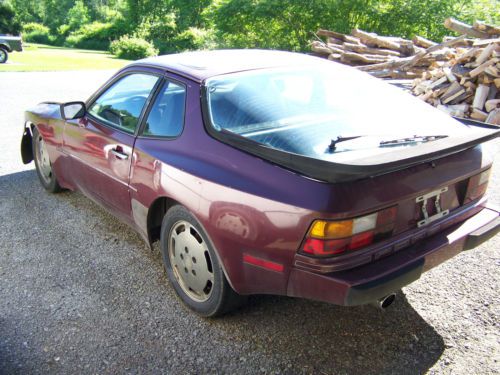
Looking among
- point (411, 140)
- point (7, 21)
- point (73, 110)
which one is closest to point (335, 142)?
point (411, 140)

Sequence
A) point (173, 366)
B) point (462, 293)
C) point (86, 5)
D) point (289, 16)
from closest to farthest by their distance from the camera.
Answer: point (173, 366)
point (462, 293)
point (289, 16)
point (86, 5)

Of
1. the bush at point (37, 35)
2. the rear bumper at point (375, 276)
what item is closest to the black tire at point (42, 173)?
the rear bumper at point (375, 276)

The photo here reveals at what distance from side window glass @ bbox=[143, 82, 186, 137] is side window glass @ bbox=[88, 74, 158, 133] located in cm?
15

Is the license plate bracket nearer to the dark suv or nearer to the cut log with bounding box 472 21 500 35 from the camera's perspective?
the cut log with bounding box 472 21 500 35

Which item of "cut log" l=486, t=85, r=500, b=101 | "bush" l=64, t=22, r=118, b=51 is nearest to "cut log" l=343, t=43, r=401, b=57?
"cut log" l=486, t=85, r=500, b=101

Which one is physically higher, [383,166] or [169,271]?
[383,166]

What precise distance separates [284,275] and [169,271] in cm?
106

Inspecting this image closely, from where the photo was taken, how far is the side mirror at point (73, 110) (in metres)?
3.71

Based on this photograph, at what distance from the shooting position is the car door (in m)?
3.20

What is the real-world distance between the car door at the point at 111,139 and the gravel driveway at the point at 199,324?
0.50 meters

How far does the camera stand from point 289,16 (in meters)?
20.4

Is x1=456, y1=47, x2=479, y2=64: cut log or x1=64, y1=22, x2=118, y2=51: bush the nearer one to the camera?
x1=456, y1=47, x2=479, y2=64: cut log

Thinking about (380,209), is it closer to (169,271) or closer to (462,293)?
(462,293)

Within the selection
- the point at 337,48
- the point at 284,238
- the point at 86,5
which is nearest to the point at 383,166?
the point at 284,238
